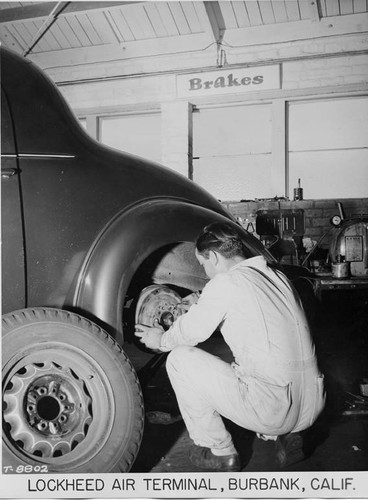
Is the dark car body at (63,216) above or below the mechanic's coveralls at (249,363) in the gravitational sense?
above

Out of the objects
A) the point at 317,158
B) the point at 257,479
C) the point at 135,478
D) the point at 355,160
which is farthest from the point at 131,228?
the point at 317,158

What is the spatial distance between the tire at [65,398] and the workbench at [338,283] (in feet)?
6.47

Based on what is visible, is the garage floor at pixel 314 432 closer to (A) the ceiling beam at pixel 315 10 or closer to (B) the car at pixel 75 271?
(B) the car at pixel 75 271

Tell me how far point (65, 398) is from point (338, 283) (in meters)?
2.27

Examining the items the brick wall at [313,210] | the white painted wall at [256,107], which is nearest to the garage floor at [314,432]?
the brick wall at [313,210]

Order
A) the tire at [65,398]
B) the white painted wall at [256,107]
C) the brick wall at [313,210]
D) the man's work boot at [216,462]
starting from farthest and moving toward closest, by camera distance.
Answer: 1. the white painted wall at [256,107]
2. the brick wall at [313,210]
3. the man's work boot at [216,462]
4. the tire at [65,398]

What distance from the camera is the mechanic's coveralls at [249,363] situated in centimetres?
165

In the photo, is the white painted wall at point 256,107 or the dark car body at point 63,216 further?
the white painted wall at point 256,107

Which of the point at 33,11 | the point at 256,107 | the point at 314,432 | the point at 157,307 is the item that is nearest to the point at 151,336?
the point at 157,307

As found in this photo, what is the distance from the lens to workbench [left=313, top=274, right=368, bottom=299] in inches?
123

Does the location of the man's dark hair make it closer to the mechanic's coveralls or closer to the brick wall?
the mechanic's coveralls

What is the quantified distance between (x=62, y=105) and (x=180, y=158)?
2966 mm

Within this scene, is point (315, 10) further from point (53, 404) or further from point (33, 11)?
point (53, 404)

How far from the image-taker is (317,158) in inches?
164
